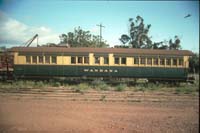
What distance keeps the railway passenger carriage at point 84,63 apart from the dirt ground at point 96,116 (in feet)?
21.0

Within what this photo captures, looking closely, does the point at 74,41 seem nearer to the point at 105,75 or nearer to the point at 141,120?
the point at 105,75

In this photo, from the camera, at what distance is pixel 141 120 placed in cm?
792

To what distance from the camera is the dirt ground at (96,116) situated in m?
7.08

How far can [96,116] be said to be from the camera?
8.27m

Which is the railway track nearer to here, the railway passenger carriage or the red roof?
the railway passenger carriage

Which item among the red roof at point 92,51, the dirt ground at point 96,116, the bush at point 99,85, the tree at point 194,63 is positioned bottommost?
the dirt ground at point 96,116

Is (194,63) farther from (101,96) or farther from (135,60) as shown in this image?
(101,96)

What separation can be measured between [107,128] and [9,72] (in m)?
13.2

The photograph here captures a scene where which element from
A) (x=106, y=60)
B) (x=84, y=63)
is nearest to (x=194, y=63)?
(x=106, y=60)

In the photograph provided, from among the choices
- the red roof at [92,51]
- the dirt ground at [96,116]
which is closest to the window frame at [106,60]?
the red roof at [92,51]

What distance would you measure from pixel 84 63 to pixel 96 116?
965cm

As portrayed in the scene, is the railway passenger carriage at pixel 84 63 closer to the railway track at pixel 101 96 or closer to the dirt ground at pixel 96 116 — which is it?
the railway track at pixel 101 96

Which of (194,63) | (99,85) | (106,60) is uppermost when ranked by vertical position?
(106,60)

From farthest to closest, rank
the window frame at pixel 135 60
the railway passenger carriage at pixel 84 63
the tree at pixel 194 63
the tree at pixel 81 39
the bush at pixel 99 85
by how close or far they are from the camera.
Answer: the tree at pixel 81 39
the tree at pixel 194 63
the window frame at pixel 135 60
the railway passenger carriage at pixel 84 63
the bush at pixel 99 85
